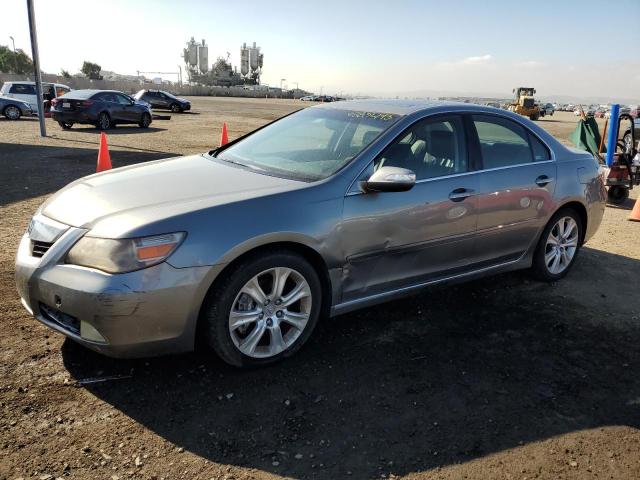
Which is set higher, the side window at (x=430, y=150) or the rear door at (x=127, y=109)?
the side window at (x=430, y=150)

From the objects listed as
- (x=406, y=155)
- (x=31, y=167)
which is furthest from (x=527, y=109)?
(x=406, y=155)

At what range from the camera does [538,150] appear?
479 cm

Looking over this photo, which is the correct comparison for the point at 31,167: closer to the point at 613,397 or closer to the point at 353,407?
the point at 353,407

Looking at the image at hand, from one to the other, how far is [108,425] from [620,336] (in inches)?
141

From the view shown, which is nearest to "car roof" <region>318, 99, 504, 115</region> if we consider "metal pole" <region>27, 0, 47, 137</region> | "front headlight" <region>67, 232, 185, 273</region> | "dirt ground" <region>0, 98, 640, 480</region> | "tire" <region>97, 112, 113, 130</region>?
"dirt ground" <region>0, 98, 640, 480</region>

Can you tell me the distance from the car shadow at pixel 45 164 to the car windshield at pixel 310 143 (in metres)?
4.80

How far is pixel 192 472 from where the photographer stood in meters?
2.48

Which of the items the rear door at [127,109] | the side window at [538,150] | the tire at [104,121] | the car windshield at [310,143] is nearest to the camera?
the car windshield at [310,143]

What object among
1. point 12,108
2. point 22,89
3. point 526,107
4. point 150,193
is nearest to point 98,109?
point 12,108

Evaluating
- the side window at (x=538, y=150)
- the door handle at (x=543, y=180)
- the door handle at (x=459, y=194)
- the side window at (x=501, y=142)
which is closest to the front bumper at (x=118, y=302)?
the door handle at (x=459, y=194)

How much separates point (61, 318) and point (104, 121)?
60.7 ft

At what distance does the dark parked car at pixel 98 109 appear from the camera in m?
18.8

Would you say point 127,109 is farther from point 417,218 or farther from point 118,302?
point 118,302

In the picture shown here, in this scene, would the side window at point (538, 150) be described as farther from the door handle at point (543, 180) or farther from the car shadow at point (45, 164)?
the car shadow at point (45, 164)
